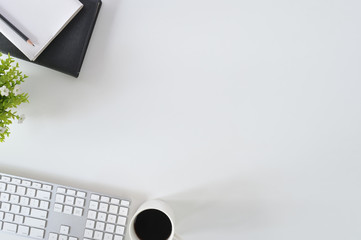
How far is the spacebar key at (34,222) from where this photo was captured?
29.9 inches

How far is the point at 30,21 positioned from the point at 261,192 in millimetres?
A: 629

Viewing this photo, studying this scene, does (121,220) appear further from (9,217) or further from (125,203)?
(9,217)

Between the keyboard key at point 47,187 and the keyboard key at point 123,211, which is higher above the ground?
the keyboard key at point 47,187

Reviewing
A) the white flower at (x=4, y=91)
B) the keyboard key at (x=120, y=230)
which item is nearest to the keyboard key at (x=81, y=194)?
the keyboard key at (x=120, y=230)

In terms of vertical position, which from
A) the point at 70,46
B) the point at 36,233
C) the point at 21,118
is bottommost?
the point at 36,233

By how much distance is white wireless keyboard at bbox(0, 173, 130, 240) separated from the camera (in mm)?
756

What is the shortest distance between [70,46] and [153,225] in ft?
1.38

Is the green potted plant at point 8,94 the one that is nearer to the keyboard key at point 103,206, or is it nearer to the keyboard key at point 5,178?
the keyboard key at point 5,178

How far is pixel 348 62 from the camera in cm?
80

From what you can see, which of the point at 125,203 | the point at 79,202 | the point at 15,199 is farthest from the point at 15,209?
the point at 125,203

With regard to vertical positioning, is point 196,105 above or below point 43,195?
→ above

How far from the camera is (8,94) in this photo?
0.71 m

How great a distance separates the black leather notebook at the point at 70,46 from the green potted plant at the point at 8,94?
1.7 inches

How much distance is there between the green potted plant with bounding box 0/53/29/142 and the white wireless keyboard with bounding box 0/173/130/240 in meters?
0.12
